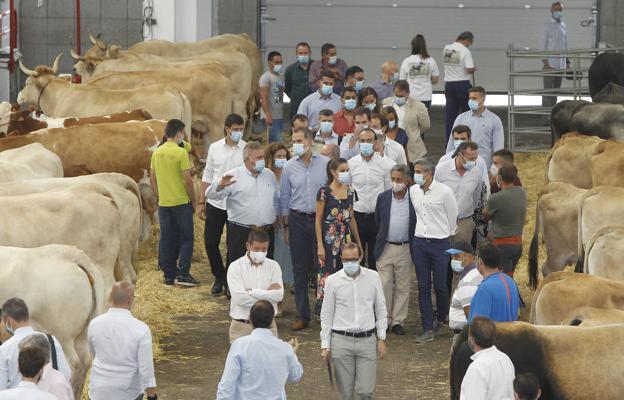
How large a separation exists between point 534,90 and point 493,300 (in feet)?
37.4

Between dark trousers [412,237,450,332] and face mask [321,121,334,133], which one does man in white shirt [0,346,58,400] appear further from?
face mask [321,121,334,133]

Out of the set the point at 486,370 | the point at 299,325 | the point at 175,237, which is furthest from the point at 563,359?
the point at 175,237

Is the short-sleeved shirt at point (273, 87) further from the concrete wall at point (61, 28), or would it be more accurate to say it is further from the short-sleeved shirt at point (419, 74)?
the concrete wall at point (61, 28)

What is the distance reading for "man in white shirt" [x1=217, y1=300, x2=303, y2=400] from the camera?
8.02 m

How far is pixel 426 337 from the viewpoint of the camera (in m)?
12.4

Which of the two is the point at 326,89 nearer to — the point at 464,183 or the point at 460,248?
the point at 464,183

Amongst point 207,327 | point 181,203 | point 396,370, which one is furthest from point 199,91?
point 396,370

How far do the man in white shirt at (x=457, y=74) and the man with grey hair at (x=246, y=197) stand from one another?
7059 mm

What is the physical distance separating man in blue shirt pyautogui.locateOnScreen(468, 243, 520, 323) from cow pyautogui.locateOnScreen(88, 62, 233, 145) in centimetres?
1057

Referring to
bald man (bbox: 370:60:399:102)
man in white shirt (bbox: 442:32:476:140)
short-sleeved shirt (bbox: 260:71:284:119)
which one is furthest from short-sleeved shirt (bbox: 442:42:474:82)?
short-sleeved shirt (bbox: 260:71:284:119)

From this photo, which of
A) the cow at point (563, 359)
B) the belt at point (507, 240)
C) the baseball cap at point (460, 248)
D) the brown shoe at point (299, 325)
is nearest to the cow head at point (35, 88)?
the brown shoe at point (299, 325)

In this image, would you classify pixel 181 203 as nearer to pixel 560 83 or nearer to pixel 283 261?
pixel 283 261

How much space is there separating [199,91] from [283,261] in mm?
6572

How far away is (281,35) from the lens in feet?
86.2
